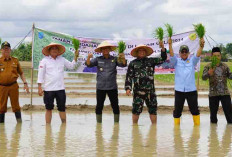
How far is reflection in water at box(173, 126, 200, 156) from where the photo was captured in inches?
234

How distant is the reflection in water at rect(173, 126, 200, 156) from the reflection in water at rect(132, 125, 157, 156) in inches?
11.1

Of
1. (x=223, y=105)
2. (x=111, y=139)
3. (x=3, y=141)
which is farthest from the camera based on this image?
(x=223, y=105)

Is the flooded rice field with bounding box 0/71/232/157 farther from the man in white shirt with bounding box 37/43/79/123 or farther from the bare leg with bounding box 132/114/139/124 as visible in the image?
the man in white shirt with bounding box 37/43/79/123

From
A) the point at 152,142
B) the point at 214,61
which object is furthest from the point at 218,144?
the point at 214,61

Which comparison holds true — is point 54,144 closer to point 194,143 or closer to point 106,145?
point 106,145

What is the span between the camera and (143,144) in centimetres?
653

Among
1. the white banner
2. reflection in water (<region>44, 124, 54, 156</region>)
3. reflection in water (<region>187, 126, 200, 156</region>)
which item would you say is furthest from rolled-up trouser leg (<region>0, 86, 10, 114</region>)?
reflection in water (<region>187, 126, 200, 156</region>)

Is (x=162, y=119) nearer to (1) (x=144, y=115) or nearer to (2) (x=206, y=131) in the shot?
(1) (x=144, y=115)

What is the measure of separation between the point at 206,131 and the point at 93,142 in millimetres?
2178

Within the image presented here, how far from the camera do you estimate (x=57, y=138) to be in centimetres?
703

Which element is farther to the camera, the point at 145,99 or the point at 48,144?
the point at 145,99

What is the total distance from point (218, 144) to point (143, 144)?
1.00 m

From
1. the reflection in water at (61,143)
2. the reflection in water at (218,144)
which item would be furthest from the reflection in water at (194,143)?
the reflection in water at (61,143)

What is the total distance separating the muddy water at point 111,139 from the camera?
5.97m
